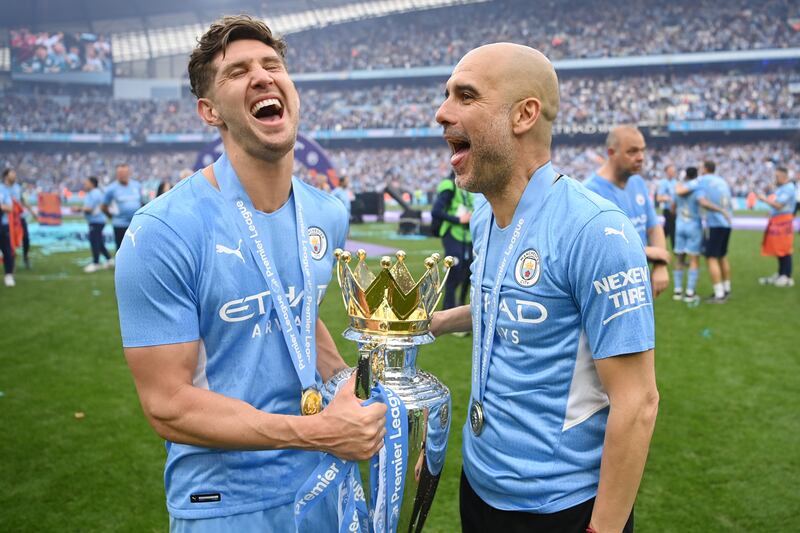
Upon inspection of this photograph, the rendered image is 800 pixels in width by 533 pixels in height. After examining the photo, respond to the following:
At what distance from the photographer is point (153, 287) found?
5.72 feet

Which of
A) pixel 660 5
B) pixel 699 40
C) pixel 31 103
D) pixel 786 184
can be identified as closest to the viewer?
pixel 786 184

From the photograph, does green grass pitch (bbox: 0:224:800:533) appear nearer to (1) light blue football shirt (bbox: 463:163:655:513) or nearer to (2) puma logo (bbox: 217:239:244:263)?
(1) light blue football shirt (bbox: 463:163:655:513)

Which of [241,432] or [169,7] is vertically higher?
[169,7]

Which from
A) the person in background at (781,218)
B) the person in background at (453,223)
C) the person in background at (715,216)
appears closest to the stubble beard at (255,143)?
the person in background at (453,223)

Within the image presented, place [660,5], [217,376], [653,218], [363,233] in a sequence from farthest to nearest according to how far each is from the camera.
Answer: [660,5], [363,233], [653,218], [217,376]

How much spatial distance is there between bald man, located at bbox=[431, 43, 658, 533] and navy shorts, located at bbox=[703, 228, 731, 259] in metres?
9.11

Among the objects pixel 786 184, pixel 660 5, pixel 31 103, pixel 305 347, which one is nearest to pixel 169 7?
pixel 31 103

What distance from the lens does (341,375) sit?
6.68 ft

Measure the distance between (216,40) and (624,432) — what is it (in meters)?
1.58

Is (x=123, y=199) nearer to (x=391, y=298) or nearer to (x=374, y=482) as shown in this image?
(x=391, y=298)

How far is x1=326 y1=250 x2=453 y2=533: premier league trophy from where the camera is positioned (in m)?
1.88

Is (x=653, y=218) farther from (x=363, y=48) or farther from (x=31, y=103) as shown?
(x=31, y=103)

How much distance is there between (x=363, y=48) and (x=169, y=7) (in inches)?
622

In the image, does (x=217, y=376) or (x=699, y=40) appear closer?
(x=217, y=376)
